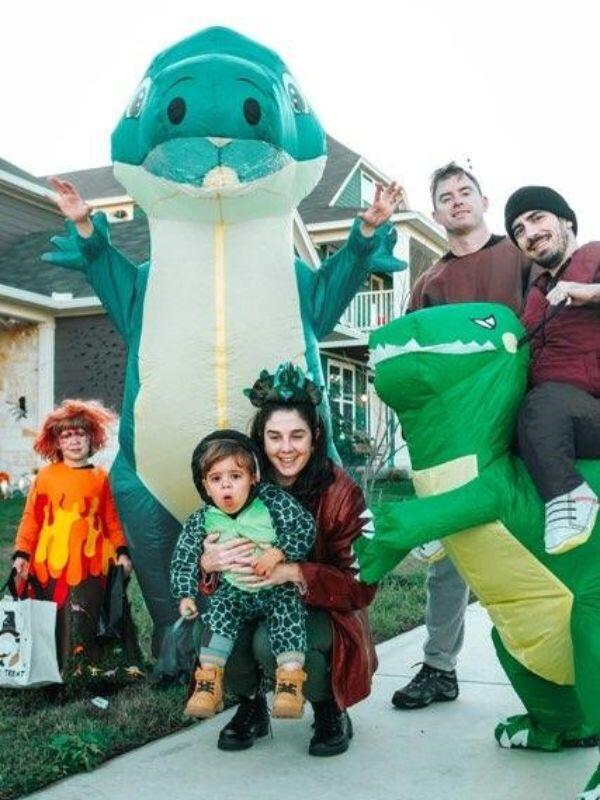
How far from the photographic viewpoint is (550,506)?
8.29ft

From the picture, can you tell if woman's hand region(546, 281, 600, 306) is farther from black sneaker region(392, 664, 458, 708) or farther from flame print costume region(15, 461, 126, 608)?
flame print costume region(15, 461, 126, 608)

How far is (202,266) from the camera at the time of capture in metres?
3.60

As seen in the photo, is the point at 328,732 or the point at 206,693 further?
the point at 328,732

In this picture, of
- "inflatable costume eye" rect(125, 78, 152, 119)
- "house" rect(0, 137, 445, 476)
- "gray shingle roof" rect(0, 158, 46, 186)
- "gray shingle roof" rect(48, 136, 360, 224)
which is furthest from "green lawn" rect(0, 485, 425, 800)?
"gray shingle roof" rect(48, 136, 360, 224)

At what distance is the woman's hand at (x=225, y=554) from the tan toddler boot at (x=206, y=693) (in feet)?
1.02

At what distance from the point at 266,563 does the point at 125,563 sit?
3.93 ft

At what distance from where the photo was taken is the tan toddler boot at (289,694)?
2748 millimetres

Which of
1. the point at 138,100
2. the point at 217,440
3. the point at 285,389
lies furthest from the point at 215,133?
the point at 217,440

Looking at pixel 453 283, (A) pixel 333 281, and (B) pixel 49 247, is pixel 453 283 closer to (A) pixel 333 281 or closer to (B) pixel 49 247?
(A) pixel 333 281

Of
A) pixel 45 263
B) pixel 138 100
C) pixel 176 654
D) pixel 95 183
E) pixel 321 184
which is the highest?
pixel 95 183

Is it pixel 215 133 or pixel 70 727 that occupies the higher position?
pixel 215 133

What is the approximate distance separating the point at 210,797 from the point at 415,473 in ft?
3.69

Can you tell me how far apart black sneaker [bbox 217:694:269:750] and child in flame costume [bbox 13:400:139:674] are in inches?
32.9

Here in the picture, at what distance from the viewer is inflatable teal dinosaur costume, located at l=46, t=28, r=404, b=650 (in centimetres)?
348
